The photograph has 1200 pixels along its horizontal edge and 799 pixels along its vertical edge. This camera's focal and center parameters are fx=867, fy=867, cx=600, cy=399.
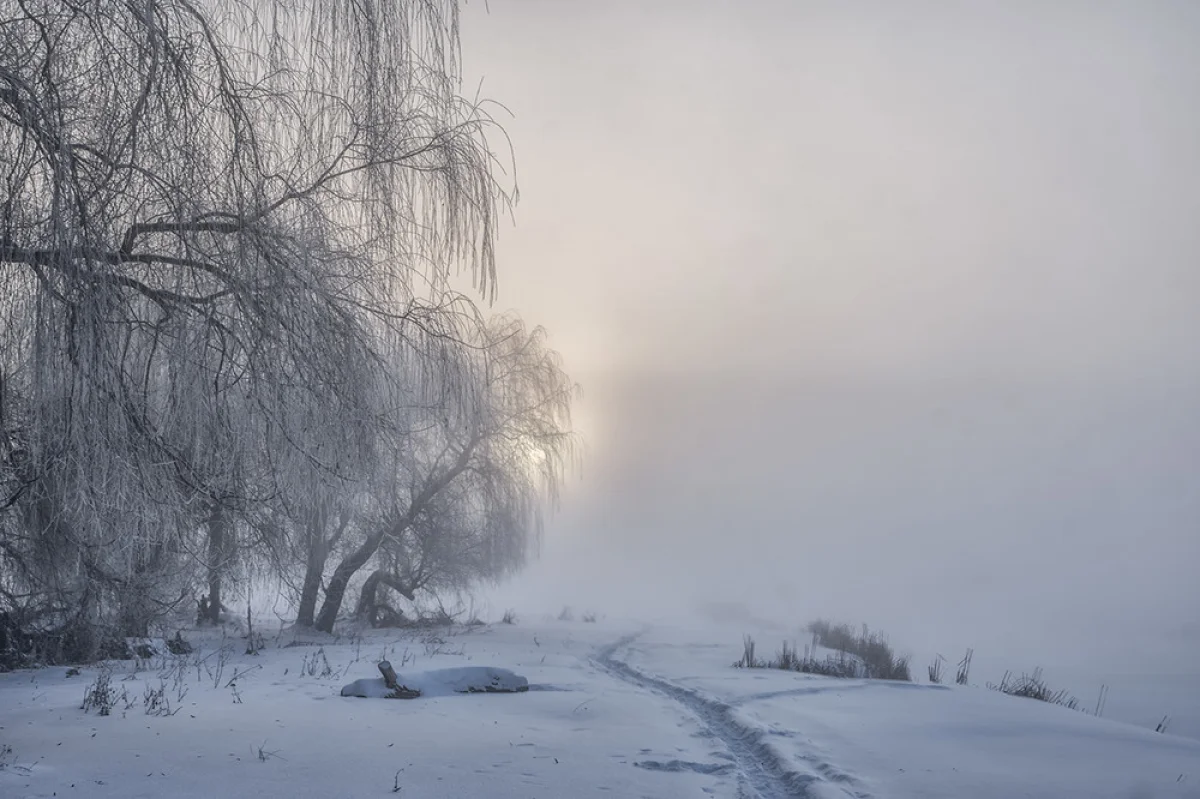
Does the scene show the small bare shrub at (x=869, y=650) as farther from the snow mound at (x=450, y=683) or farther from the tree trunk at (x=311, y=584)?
the tree trunk at (x=311, y=584)

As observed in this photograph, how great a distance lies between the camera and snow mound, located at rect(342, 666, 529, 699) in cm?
757

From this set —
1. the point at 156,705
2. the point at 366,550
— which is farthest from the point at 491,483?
the point at 156,705

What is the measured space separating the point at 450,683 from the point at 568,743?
2614 millimetres

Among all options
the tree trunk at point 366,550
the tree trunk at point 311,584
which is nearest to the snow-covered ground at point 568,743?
the tree trunk at point 311,584

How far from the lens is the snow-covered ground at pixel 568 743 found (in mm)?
4660

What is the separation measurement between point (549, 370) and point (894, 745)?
14.5 m

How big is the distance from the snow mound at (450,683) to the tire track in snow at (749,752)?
166 centimetres

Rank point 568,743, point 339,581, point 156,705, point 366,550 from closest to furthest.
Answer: point 568,743, point 156,705, point 366,550, point 339,581

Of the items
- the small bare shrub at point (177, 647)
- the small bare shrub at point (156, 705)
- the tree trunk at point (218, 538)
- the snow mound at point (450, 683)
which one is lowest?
the small bare shrub at point (177, 647)

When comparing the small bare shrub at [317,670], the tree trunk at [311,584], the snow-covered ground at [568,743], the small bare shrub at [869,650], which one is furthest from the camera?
the tree trunk at [311,584]

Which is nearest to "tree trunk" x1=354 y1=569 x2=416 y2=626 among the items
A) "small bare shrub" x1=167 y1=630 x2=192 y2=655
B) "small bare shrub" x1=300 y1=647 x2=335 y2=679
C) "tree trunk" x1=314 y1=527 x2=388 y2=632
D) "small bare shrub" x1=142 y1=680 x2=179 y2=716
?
"tree trunk" x1=314 y1=527 x2=388 y2=632

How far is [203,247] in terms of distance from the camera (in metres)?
3.83

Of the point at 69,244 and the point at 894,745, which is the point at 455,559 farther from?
the point at 69,244

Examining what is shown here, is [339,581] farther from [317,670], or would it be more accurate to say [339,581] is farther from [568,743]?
[568,743]
